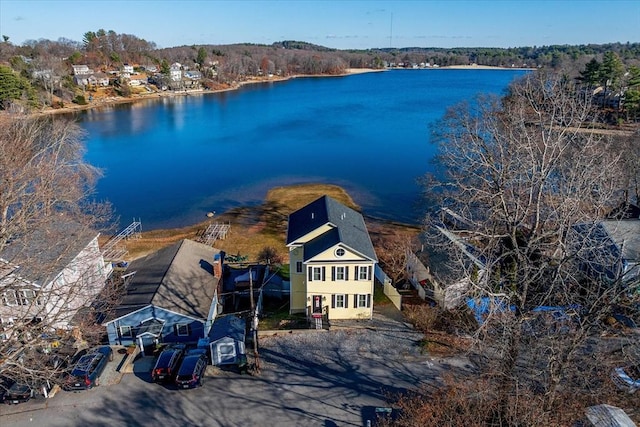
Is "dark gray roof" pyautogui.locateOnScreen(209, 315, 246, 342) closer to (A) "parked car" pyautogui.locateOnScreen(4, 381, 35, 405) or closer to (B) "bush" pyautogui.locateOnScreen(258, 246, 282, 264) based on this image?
(A) "parked car" pyautogui.locateOnScreen(4, 381, 35, 405)

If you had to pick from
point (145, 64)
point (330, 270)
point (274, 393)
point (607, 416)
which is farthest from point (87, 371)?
point (145, 64)

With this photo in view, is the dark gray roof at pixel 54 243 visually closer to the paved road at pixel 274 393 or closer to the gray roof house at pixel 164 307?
the gray roof house at pixel 164 307

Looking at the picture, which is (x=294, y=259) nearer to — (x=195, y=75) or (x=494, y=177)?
(x=494, y=177)

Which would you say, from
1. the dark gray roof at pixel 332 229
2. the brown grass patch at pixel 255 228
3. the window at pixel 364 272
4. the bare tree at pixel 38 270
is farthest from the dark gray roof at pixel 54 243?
the window at pixel 364 272

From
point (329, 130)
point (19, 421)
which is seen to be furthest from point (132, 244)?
point (329, 130)

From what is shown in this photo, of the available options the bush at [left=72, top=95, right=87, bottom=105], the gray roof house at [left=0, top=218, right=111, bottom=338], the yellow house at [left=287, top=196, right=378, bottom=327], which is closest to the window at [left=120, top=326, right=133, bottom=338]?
the gray roof house at [left=0, top=218, right=111, bottom=338]
